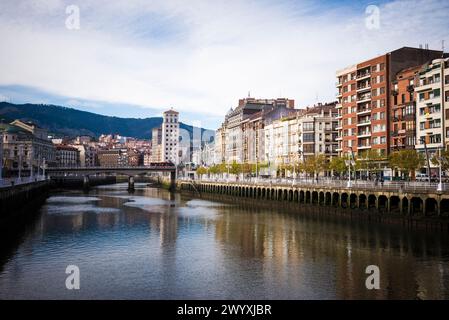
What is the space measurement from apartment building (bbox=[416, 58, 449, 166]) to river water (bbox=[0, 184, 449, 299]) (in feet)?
85.3

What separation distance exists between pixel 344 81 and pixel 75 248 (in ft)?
273

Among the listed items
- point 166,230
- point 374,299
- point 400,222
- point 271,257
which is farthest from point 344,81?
point 374,299

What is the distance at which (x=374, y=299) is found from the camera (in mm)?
28641

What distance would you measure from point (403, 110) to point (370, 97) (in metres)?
10.9

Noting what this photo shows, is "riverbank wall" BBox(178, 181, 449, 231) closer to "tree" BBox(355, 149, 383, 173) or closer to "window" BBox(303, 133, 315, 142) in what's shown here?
"tree" BBox(355, 149, 383, 173)

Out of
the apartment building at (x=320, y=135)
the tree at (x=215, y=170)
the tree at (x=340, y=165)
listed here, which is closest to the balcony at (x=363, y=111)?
the tree at (x=340, y=165)

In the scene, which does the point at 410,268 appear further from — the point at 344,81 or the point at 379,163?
the point at 344,81

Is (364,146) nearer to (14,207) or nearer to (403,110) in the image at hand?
(403,110)

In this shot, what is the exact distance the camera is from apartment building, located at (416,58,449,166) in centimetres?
7731

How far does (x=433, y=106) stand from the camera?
80.5 m

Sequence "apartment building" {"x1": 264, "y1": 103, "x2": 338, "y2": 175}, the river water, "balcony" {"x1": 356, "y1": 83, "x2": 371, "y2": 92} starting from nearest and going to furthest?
the river water
"balcony" {"x1": 356, "y1": 83, "x2": 371, "y2": 92}
"apartment building" {"x1": 264, "y1": 103, "x2": 338, "y2": 175}

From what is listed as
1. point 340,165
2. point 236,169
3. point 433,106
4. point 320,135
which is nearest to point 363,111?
point 340,165

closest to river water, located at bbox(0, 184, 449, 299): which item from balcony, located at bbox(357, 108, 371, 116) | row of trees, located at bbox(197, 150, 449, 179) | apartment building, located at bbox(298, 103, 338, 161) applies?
row of trees, located at bbox(197, 150, 449, 179)

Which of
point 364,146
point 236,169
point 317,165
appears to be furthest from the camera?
point 236,169
